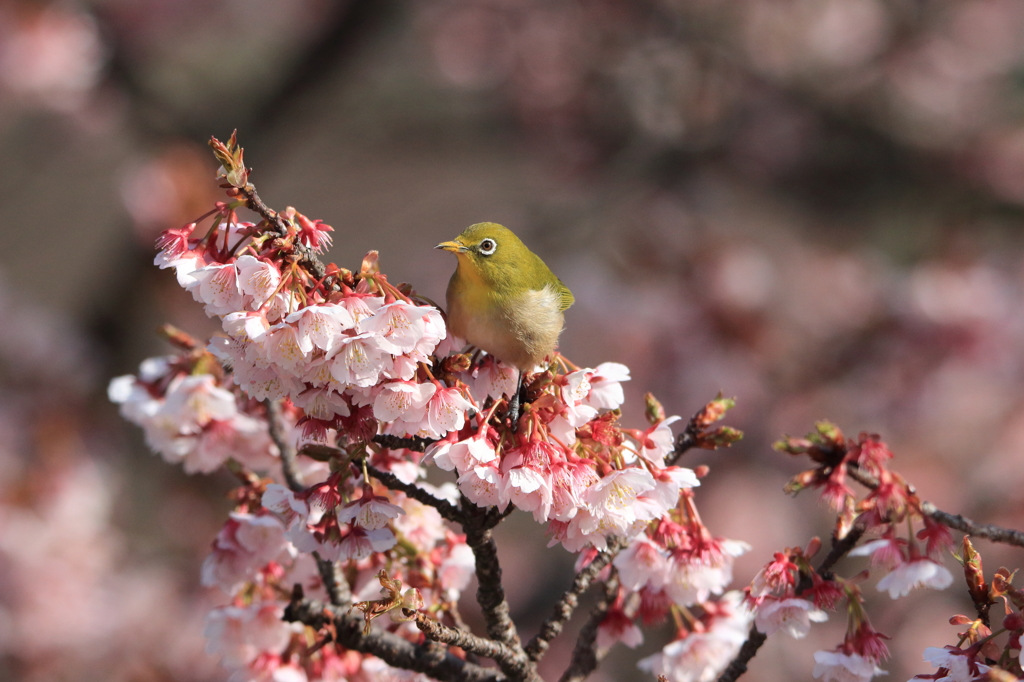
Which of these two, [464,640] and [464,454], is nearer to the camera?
[464,454]

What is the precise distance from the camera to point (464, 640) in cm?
125

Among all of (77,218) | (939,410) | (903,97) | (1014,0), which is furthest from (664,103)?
(77,218)

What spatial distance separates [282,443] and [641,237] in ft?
11.4

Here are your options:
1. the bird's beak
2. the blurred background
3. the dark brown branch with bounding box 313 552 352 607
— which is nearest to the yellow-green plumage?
the bird's beak

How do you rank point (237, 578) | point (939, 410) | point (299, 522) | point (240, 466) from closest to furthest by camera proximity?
point (299, 522), point (237, 578), point (240, 466), point (939, 410)

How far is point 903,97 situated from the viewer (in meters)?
5.27

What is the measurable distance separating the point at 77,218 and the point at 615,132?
5.99 m

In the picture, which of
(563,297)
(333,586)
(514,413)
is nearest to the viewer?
(514,413)

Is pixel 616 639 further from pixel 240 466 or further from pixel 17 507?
pixel 17 507

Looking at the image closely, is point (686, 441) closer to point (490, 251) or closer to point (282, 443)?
point (490, 251)

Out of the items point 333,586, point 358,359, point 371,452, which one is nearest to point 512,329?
point 371,452

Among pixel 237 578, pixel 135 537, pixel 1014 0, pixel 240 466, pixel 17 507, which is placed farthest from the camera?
pixel 1014 0

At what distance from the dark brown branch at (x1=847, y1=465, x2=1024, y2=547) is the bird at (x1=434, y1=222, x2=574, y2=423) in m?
0.54

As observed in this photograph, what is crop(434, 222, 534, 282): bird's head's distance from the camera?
5.16 feet
